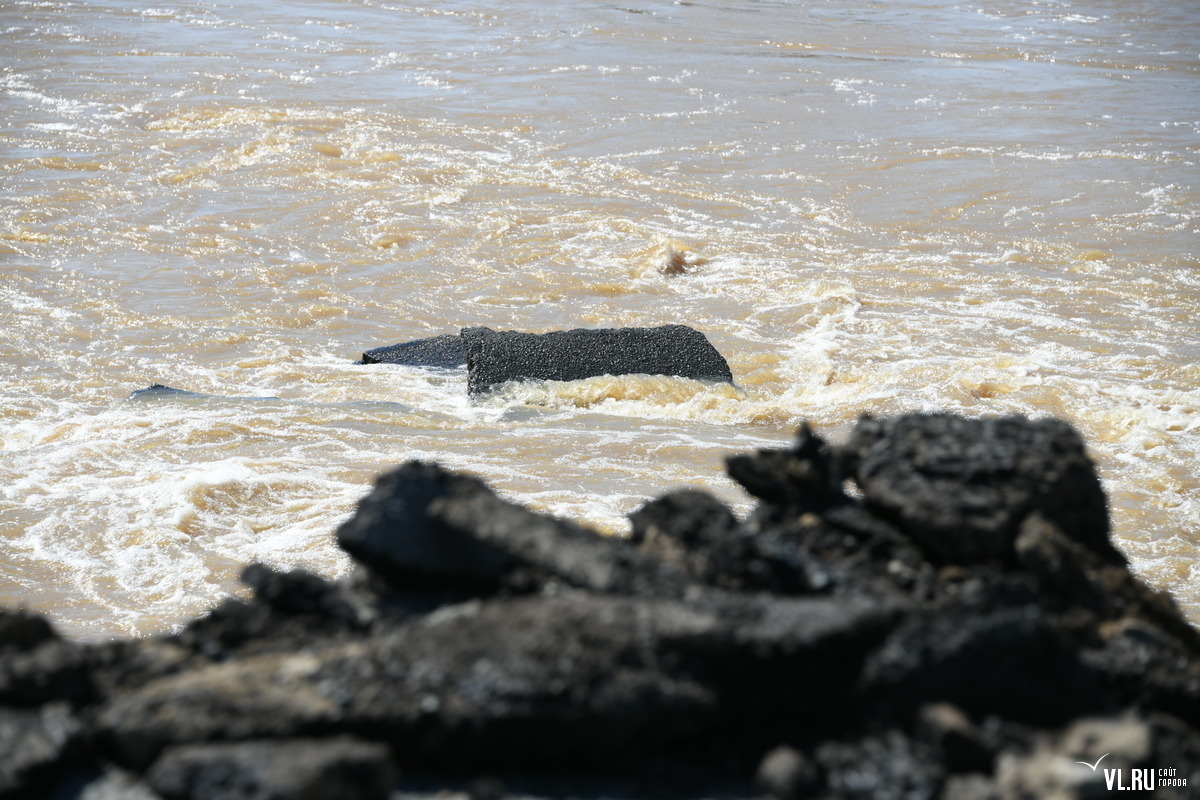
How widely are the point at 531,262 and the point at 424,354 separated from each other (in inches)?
122

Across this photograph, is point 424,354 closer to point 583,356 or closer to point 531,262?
point 583,356

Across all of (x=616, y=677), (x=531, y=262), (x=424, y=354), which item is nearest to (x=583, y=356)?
(x=424, y=354)

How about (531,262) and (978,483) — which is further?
(531,262)

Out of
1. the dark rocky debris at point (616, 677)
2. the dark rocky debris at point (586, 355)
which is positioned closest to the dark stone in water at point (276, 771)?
the dark rocky debris at point (616, 677)

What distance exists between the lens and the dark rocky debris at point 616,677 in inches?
71.3

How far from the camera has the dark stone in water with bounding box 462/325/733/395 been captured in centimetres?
808

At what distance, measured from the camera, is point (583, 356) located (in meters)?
8.14

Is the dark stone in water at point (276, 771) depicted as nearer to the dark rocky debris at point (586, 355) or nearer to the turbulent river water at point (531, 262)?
the turbulent river water at point (531, 262)

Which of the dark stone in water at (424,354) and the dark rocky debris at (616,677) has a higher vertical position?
the dark rocky debris at (616,677)

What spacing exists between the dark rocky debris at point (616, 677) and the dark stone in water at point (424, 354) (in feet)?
22.1

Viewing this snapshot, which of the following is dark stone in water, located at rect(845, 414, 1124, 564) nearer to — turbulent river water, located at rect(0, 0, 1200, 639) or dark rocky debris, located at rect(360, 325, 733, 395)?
turbulent river water, located at rect(0, 0, 1200, 639)

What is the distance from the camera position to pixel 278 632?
84.2 inches

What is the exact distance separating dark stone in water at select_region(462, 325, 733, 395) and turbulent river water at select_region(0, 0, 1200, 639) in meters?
0.17

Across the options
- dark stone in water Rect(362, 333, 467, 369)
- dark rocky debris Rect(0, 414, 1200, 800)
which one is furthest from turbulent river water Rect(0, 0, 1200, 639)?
dark rocky debris Rect(0, 414, 1200, 800)
